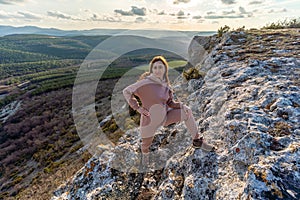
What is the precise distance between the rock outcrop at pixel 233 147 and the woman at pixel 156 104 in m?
0.69

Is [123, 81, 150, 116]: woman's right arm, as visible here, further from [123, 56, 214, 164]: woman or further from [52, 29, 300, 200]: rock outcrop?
[52, 29, 300, 200]: rock outcrop

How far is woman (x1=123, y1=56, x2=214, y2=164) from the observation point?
15.2 ft

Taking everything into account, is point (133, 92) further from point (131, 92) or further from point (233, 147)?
point (233, 147)

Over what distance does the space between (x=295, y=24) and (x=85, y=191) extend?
15576 mm

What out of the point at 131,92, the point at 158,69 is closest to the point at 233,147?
the point at 158,69

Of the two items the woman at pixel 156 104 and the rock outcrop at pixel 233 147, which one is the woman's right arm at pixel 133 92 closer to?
the woman at pixel 156 104

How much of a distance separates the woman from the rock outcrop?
689 millimetres

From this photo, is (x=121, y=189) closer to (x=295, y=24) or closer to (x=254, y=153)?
(x=254, y=153)

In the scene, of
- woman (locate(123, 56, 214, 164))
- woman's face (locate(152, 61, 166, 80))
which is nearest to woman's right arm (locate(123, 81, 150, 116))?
woman (locate(123, 56, 214, 164))

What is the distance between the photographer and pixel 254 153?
3.59 m

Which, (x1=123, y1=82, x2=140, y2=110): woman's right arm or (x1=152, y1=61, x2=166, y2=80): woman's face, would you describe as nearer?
(x1=123, y1=82, x2=140, y2=110): woman's right arm

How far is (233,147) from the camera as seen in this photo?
4.04 m

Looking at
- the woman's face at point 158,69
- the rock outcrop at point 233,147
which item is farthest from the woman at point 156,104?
the rock outcrop at point 233,147

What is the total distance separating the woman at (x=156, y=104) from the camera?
15.2ft
